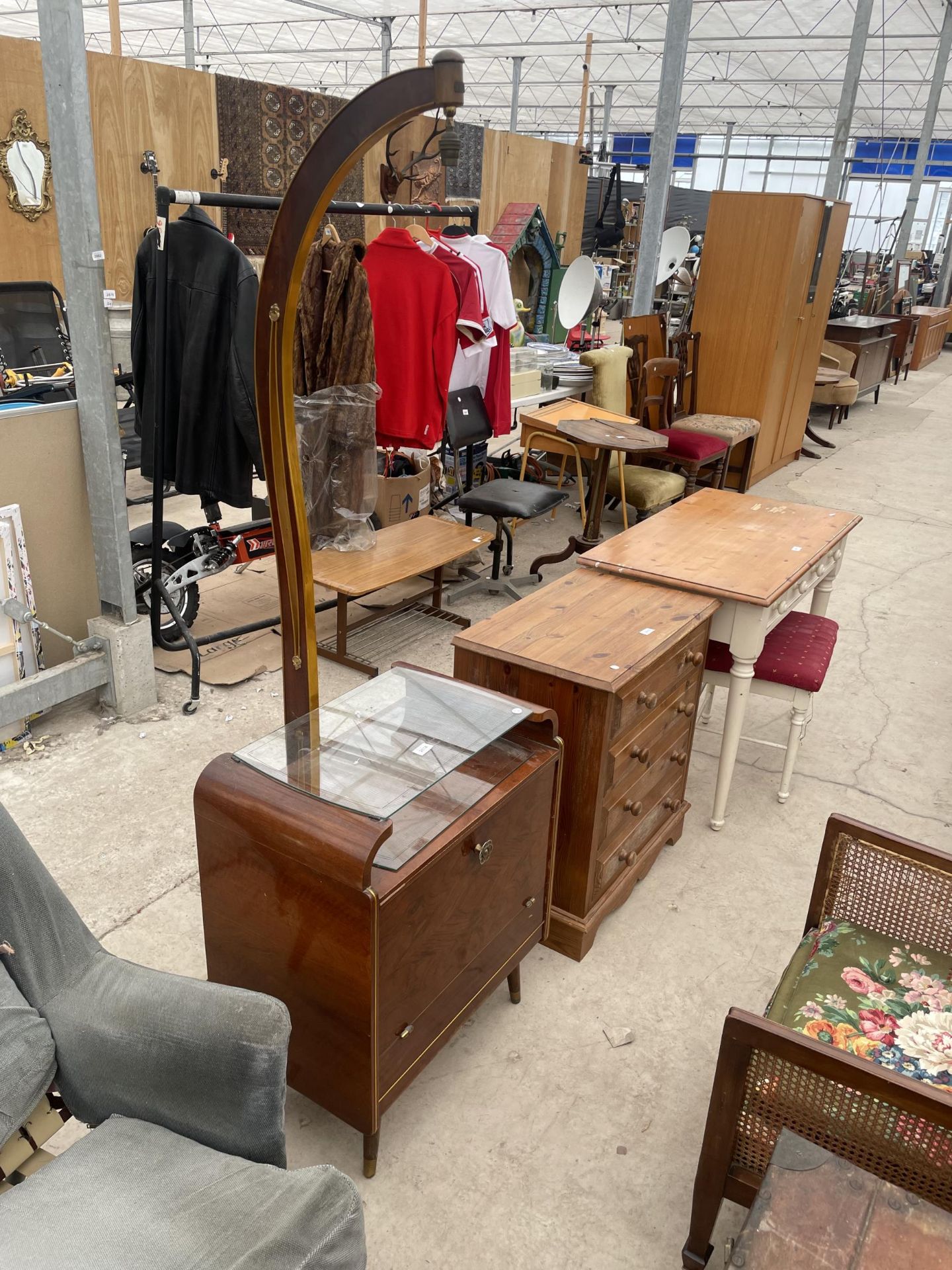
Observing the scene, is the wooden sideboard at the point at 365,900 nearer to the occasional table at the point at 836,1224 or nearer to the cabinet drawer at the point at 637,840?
the cabinet drawer at the point at 637,840

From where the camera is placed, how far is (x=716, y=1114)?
155cm

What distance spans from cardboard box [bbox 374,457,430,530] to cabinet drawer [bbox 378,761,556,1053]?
278 centimetres

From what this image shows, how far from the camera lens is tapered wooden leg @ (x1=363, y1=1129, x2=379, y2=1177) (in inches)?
72.4

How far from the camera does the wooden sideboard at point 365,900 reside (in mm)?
1626

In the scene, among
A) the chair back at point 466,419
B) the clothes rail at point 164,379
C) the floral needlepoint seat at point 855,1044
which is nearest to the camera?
the floral needlepoint seat at point 855,1044

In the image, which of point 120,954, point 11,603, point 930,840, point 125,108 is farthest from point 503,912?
point 125,108

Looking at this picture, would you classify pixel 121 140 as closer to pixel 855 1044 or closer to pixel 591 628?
pixel 591 628

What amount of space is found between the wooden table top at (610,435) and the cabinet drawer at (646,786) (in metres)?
2.10

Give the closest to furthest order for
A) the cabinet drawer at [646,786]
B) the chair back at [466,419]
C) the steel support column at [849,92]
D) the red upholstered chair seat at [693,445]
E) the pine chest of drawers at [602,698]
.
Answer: the pine chest of drawers at [602,698] < the cabinet drawer at [646,786] < the chair back at [466,419] < the red upholstered chair seat at [693,445] < the steel support column at [849,92]

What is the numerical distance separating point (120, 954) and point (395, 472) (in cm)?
310

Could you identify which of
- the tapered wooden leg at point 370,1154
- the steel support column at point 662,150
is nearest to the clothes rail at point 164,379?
the tapered wooden leg at point 370,1154

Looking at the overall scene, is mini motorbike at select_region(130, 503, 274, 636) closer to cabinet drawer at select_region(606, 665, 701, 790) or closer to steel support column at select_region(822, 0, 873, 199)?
cabinet drawer at select_region(606, 665, 701, 790)

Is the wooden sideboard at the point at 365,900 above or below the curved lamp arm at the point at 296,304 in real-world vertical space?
below

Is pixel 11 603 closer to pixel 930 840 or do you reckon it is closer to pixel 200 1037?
pixel 200 1037
